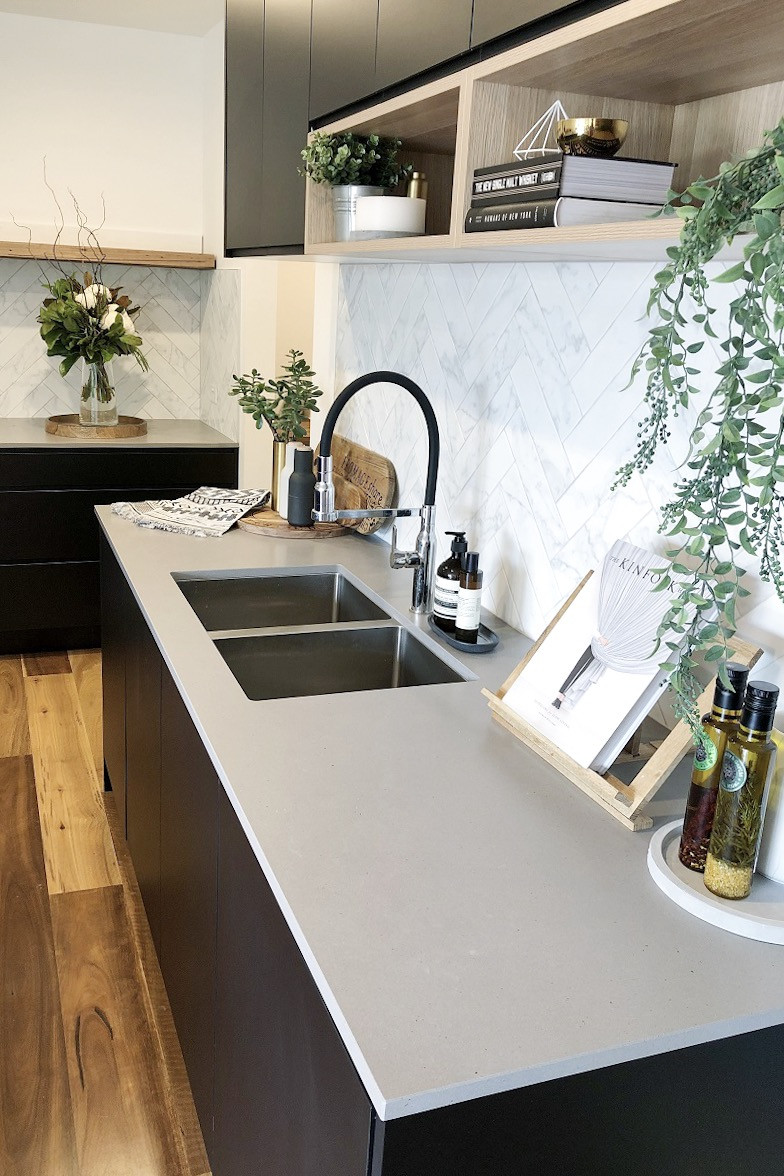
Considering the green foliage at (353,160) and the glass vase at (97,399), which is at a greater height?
the green foliage at (353,160)

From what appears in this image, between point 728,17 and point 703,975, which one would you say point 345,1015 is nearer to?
point 703,975

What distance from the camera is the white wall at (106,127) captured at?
160 inches

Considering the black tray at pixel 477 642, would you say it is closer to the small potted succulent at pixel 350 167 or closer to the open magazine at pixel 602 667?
the open magazine at pixel 602 667

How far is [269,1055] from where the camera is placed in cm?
126

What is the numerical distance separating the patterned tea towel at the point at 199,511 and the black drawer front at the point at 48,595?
4.32 ft

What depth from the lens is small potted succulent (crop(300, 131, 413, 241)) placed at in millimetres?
2010

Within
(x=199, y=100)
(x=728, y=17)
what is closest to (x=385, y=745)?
(x=728, y=17)

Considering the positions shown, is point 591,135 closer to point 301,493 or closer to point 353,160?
point 353,160

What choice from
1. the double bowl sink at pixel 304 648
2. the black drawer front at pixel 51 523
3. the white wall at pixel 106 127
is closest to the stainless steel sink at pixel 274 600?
the double bowl sink at pixel 304 648

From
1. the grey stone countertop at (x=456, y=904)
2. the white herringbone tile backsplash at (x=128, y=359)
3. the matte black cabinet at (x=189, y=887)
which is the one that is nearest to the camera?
the grey stone countertop at (x=456, y=904)

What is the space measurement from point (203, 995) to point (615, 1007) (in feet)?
3.02

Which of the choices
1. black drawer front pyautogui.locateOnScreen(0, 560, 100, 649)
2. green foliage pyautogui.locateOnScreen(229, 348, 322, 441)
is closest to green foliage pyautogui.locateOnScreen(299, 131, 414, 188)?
green foliage pyautogui.locateOnScreen(229, 348, 322, 441)

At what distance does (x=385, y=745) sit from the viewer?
1479 mm

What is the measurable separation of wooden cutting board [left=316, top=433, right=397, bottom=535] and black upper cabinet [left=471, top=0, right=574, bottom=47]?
119 cm
